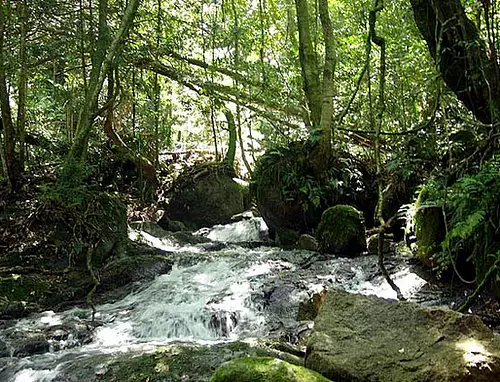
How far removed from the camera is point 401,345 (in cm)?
296

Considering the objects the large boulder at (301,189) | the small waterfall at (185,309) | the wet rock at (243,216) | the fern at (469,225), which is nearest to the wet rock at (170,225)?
the wet rock at (243,216)

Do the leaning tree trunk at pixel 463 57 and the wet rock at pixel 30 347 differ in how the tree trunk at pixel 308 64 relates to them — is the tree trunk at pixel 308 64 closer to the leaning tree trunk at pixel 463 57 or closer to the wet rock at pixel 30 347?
the leaning tree trunk at pixel 463 57

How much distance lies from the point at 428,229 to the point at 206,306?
3073mm

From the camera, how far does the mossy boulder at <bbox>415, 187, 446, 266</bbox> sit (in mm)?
6083

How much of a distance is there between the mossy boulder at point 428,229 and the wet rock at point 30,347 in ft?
15.3

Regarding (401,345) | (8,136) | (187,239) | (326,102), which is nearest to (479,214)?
(401,345)

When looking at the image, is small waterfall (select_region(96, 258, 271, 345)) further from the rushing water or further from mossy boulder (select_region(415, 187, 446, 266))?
mossy boulder (select_region(415, 187, 446, 266))

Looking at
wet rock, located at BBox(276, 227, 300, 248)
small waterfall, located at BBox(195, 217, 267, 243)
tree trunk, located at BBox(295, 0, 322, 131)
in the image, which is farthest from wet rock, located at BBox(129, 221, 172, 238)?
tree trunk, located at BBox(295, 0, 322, 131)

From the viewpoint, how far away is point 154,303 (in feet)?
20.4

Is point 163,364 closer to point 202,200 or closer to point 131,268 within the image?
point 131,268

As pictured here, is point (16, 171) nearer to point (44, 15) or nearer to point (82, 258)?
point (82, 258)

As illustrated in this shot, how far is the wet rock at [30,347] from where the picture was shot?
4608 mm

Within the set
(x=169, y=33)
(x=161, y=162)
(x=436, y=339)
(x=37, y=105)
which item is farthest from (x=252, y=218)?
(x=436, y=339)

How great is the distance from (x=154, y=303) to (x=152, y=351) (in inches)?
82.9
